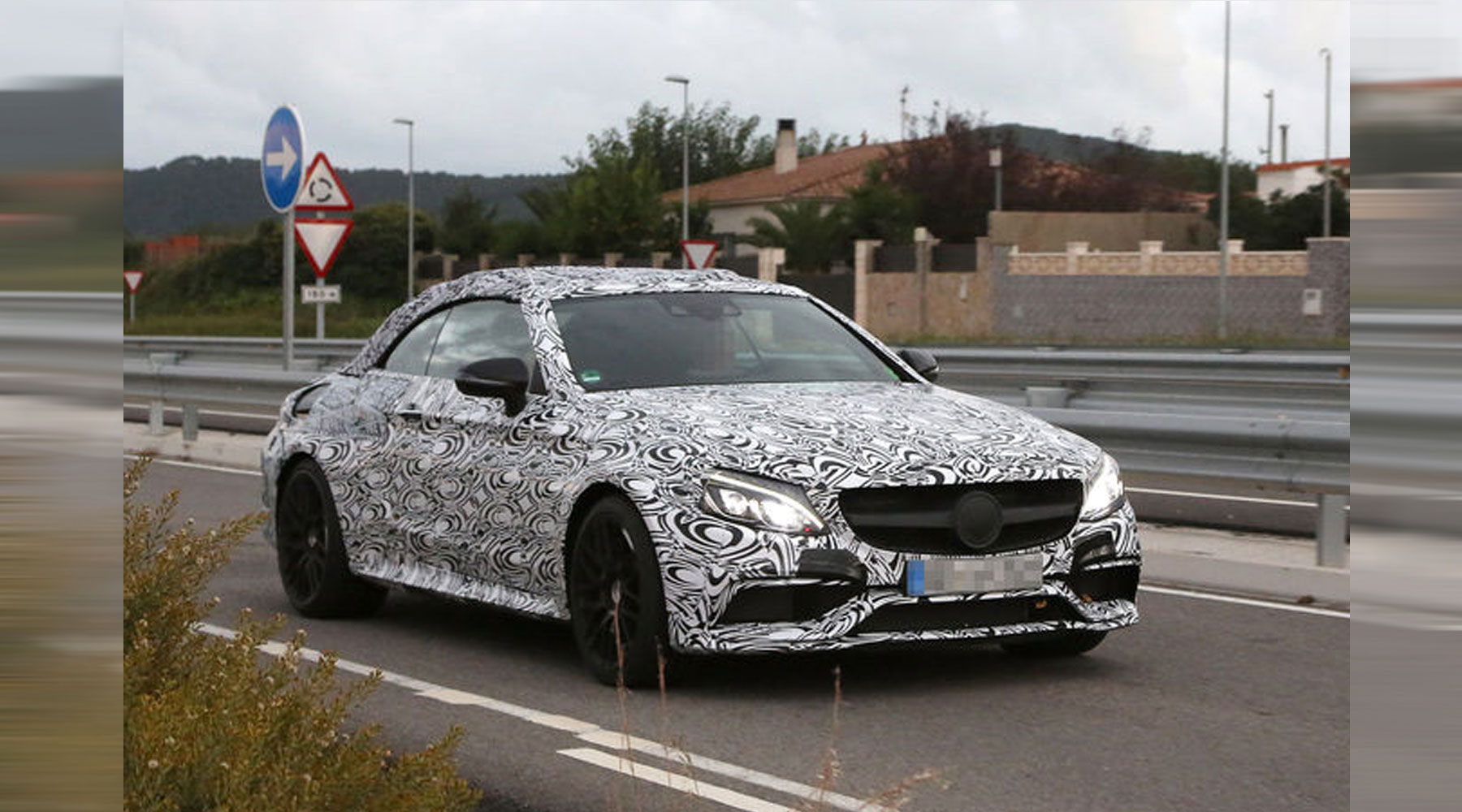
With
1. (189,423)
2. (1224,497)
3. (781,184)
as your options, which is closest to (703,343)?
(1224,497)

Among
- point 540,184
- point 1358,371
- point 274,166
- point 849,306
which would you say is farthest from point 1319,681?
point 540,184

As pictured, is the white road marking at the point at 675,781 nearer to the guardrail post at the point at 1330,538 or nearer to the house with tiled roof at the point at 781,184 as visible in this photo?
the guardrail post at the point at 1330,538

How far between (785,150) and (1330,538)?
104840mm

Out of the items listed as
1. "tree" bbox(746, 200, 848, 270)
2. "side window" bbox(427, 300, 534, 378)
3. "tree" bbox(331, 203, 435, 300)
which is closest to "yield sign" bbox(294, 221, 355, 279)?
"side window" bbox(427, 300, 534, 378)

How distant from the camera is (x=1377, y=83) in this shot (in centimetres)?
137

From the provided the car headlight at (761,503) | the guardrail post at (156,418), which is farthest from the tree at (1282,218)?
the car headlight at (761,503)

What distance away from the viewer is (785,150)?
114125 millimetres

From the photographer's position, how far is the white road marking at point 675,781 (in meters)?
5.77

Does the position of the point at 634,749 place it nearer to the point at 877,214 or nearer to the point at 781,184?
the point at 877,214

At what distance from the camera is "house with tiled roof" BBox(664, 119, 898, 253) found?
343ft

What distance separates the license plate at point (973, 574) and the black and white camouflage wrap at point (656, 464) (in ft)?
0.16

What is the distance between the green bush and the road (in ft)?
3.22

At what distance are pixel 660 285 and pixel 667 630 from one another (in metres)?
2.09

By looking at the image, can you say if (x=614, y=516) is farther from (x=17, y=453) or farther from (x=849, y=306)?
(x=849, y=306)
